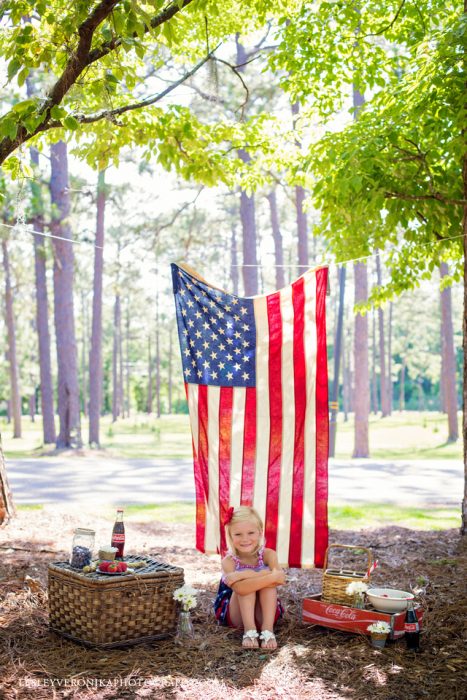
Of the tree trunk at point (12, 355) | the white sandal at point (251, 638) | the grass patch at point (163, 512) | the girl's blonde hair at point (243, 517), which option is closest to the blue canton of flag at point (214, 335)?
the girl's blonde hair at point (243, 517)

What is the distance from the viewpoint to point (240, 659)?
13.1 feet

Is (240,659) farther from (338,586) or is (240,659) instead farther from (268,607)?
(338,586)

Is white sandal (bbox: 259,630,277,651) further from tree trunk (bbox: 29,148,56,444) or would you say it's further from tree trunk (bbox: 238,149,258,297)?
tree trunk (bbox: 29,148,56,444)

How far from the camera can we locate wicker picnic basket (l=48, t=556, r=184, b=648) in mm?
4062

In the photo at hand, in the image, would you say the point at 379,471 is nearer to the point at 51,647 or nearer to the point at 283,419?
the point at 283,419

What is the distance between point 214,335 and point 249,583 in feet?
5.93

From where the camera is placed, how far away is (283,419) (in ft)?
16.9

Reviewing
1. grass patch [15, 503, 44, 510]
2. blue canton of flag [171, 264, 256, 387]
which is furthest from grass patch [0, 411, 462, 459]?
blue canton of flag [171, 264, 256, 387]

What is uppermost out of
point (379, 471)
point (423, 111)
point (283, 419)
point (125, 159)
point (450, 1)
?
point (125, 159)

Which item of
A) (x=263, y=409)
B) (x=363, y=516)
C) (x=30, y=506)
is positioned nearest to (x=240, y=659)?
(x=263, y=409)

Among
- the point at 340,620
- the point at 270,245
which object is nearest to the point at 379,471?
the point at 340,620

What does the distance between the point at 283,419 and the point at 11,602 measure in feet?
7.18

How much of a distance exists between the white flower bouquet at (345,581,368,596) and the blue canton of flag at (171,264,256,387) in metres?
1.55

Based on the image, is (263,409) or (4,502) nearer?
(263,409)
